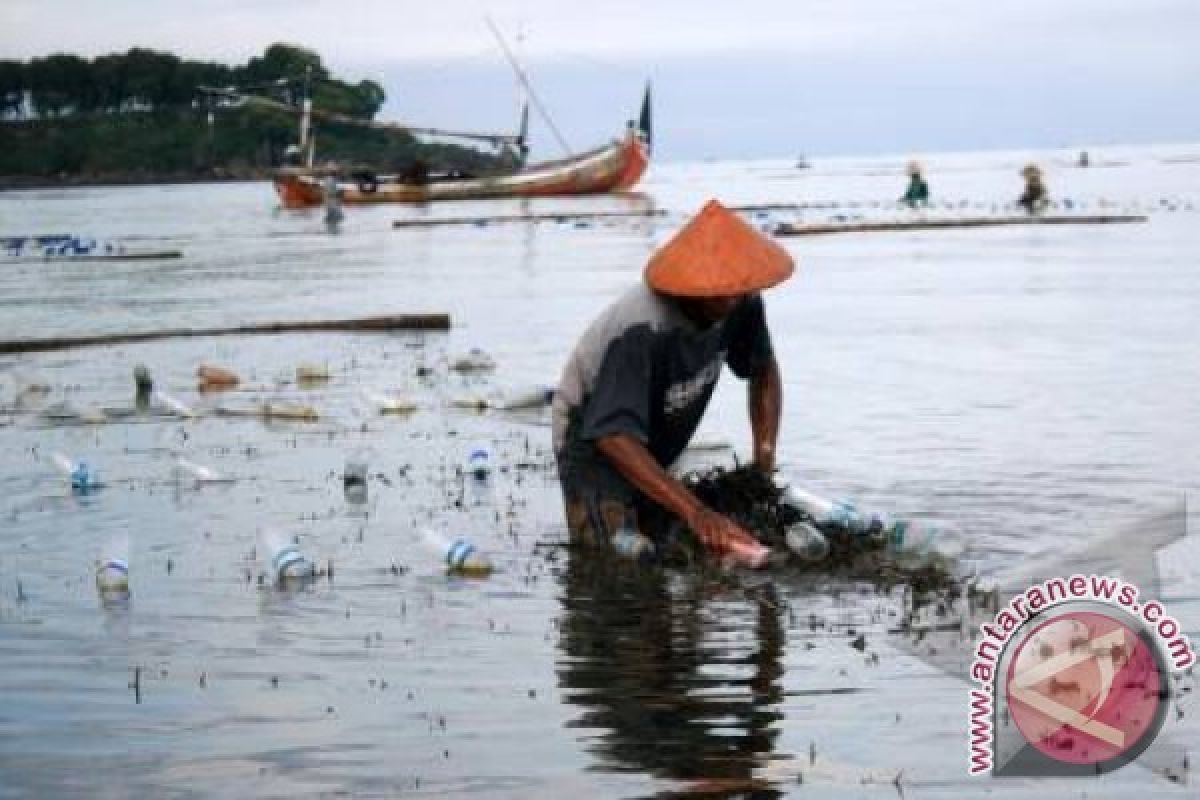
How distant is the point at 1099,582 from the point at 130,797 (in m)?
3.10

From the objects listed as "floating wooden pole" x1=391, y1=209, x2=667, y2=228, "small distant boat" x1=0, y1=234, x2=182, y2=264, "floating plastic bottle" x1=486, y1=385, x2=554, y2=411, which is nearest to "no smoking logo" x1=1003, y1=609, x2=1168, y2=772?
"floating plastic bottle" x1=486, y1=385, x2=554, y2=411

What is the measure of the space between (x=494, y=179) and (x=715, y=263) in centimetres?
7388

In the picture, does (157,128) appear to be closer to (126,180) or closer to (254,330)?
(126,180)

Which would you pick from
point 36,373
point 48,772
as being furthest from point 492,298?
point 48,772

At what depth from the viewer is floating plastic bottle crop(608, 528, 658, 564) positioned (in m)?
8.19

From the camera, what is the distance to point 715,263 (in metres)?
7.80

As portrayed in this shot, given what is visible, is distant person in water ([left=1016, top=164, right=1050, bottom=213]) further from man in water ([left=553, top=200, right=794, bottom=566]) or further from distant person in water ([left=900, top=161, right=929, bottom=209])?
man in water ([left=553, top=200, right=794, bottom=566])

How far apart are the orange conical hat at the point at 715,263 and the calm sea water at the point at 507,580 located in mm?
1158

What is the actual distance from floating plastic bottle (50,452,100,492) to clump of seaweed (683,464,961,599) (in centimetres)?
406

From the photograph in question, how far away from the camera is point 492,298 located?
26.9 meters

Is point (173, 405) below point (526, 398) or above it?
below

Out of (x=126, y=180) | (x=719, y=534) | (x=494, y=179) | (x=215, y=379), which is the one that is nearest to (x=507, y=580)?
(x=719, y=534)

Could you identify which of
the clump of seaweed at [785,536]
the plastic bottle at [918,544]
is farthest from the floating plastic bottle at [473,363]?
the plastic bottle at [918,544]

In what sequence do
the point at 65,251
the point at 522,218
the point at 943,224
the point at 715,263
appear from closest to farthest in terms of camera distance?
1. the point at 715,263
2. the point at 65,251
3. the point at 943,224
4. the point at 522,218
